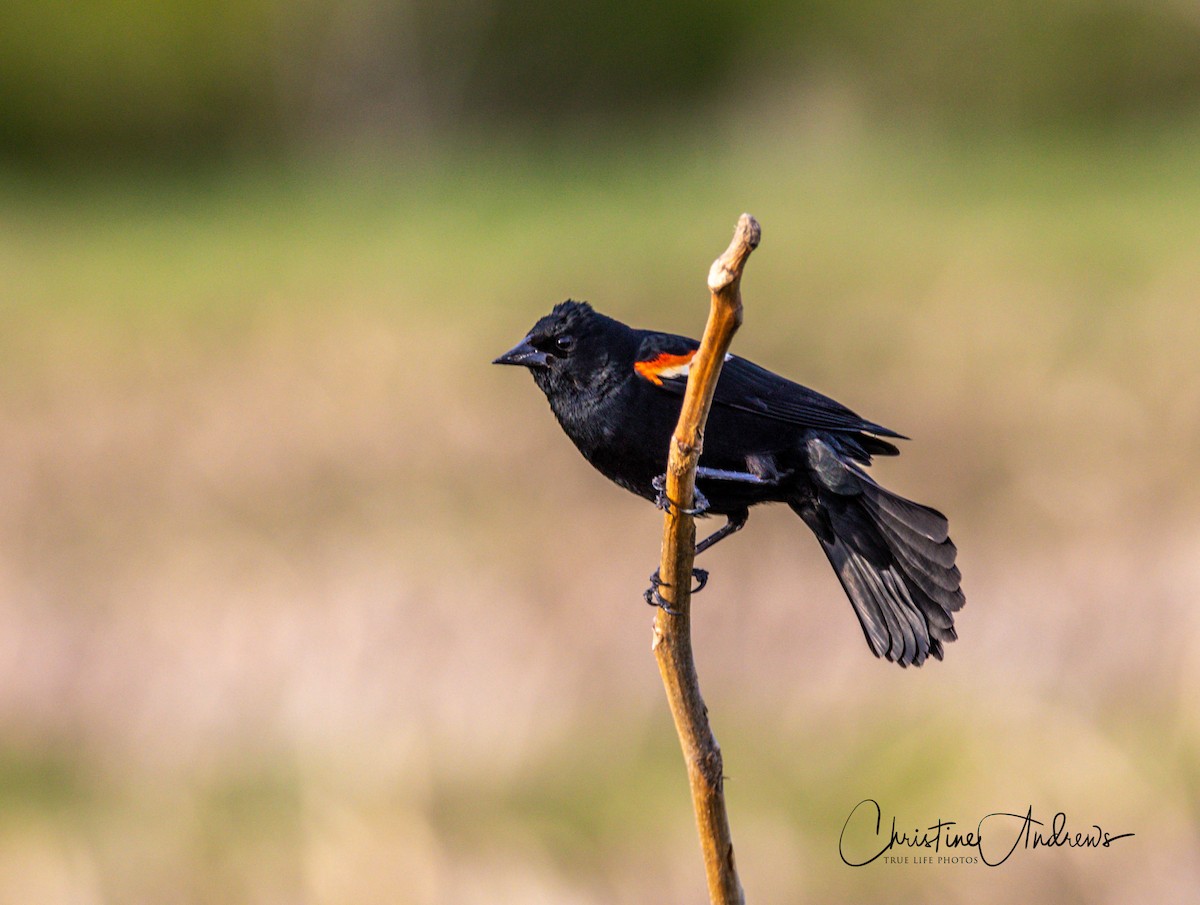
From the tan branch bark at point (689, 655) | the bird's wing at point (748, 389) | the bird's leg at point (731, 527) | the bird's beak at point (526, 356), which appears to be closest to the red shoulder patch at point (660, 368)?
the bird's wing at point (748, 389)

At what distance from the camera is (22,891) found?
7.04 m

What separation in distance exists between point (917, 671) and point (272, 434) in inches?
175

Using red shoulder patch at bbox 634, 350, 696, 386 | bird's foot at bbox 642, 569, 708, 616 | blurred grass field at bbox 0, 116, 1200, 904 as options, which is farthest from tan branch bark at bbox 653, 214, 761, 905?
blurred grass field at bbox 0, 116, 1200, 904

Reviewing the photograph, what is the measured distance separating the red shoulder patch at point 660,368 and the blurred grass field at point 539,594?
380 centimetres

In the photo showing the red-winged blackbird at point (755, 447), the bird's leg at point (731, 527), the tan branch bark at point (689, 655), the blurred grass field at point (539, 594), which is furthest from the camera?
the blurred grass field at point (539, 594)

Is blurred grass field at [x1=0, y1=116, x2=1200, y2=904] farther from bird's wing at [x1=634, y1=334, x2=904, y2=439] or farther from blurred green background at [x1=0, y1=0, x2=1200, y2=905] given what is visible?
bird's wing at [x1=634, y1=334, x2=904, y2=439]

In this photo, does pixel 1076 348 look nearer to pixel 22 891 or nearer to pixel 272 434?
pixel 272 434

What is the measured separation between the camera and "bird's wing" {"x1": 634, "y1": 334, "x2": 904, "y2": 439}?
2.95m

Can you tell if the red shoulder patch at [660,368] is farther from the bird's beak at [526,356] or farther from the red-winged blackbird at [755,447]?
the bird's beak at [526,356]

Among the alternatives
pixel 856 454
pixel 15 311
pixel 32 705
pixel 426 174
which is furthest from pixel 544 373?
pixel 426 174

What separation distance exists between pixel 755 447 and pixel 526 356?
522 mm

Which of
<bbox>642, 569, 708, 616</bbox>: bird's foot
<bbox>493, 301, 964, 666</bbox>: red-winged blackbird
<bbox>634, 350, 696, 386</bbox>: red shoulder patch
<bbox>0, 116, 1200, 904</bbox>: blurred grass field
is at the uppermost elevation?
<bbox>634, 350, 696, 386</bbox>: red shoulder patch

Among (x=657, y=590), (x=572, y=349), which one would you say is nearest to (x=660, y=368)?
(x=572, y=349)

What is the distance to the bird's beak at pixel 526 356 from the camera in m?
2.94
